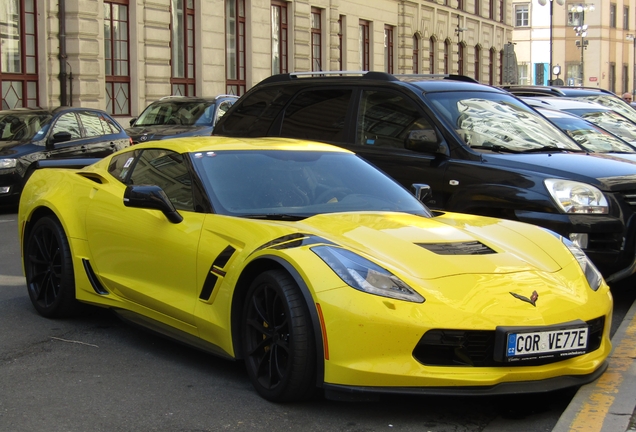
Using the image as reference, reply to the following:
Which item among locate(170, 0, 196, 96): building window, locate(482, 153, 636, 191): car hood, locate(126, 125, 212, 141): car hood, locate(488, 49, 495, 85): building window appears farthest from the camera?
locate(488, 49, 495, 85): building window

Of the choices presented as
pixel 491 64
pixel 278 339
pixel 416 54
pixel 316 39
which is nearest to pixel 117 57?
pixel 316 39

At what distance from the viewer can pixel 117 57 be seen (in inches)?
1068

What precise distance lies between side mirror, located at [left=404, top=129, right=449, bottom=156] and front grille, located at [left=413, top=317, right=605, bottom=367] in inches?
139

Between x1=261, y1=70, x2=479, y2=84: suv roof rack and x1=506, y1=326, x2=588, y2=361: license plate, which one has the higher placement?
x1=261, y1=70, x2=479, y2=84: suv roof rack

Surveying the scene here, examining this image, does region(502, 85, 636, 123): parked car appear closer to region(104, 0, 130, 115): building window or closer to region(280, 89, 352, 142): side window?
region(280, 89, 352, 142): side window

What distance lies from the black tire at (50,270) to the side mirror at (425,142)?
2876mm

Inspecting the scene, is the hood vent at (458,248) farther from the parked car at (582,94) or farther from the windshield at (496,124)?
the parked car at (582,94)

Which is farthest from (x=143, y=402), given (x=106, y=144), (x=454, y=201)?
(x=106, y=144)

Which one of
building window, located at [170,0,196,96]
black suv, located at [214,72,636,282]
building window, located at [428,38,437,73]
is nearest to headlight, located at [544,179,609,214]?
black suv, located at [214,72,636,282]

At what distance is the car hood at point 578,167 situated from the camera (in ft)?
24.2

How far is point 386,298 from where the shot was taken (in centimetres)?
458

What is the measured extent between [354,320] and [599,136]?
281 inches

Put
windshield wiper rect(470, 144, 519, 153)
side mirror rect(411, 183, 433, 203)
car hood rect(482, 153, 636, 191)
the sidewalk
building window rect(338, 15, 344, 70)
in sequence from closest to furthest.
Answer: the sidewalk
side mirror rect(411, 183, 433, 203)
car hood rect(482, 153, 636, 191)
windshield wiper rect(470, 144, 519, 153)
building window rect(338, 15, 344, 70)

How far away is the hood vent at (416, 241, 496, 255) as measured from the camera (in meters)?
5.09
